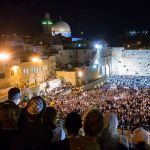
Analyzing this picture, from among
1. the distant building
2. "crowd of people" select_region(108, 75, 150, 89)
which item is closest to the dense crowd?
"crowd of people" select_region(108, 75, 150, 89)

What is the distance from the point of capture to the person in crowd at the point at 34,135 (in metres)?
4.09

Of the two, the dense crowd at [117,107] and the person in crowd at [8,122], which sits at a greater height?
the person in crowd at [8,122]

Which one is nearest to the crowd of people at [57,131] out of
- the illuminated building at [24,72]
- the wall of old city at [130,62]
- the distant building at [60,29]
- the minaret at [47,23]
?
the illuminated building at [24,72]

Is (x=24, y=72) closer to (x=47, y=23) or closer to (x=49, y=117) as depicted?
(x=49, y=117)

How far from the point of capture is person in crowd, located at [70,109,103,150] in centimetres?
398

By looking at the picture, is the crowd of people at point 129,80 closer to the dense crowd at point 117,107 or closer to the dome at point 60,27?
the dense crowd at point 117,107

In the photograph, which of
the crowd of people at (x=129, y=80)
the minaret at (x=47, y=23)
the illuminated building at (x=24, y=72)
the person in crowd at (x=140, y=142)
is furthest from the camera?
the minaret at (x=47, y=23)

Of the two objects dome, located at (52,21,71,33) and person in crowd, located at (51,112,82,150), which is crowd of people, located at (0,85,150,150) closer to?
person in crowd, located at (51,112,82,150)

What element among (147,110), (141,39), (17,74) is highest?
(141,39)

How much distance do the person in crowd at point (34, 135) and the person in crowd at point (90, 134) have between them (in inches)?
13.2

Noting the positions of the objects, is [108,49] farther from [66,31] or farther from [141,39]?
[141,39]

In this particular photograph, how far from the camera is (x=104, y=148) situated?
432cm

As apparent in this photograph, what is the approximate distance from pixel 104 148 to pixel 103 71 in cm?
4253

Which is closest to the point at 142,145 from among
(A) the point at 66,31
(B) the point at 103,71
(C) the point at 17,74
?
(C) the point at 17,74
